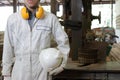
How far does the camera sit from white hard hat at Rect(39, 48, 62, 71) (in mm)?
2484

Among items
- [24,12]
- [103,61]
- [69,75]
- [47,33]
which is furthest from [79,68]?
[24,12]

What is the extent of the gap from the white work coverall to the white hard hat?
0.33ft

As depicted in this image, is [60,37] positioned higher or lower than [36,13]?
lower

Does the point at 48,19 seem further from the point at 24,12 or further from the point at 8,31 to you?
the point at 8,31

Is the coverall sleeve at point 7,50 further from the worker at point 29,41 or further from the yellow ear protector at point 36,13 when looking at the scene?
the yellow ear protector at point 36,13

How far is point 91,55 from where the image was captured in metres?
3.87

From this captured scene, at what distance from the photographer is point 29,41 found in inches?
102

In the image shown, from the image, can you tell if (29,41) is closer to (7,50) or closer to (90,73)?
(7,50)

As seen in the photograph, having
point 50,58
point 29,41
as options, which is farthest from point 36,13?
point 50,58

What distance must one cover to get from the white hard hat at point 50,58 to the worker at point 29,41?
8cm

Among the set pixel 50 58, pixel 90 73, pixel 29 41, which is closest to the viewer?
pixel 50 58

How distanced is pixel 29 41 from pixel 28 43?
0.02 meters

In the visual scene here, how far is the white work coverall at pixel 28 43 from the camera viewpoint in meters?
2.61

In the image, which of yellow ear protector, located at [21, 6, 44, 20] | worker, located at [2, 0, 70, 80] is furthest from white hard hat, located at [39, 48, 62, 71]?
yellow ear protector, located at [21, 6, 44, 20]
